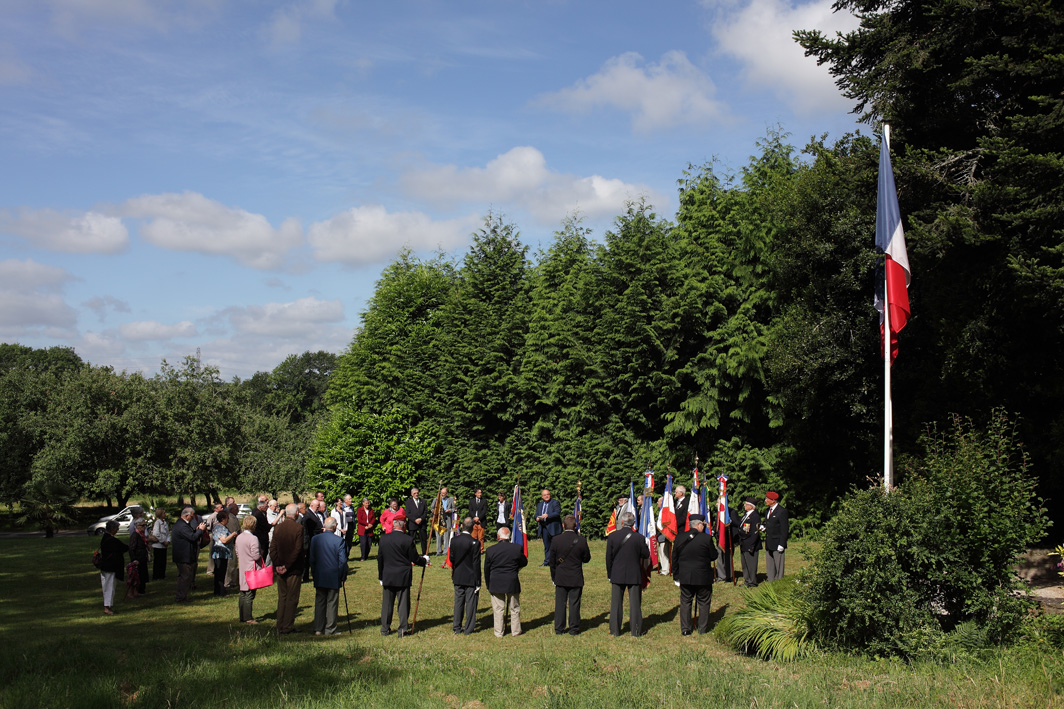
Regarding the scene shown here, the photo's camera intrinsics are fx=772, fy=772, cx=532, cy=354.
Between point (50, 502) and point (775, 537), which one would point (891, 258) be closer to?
point (775, 537)

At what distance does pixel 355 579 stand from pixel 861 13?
61.0 feet

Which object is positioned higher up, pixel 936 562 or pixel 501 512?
pixel 936 562

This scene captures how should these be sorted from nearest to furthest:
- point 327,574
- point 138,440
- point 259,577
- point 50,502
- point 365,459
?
point 327,574
point 259,577
point 365,459
point 50,502
point 138,440

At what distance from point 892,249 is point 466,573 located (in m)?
9.21

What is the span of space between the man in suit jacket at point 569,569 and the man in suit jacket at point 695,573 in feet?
5.07

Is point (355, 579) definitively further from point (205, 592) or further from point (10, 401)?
point (10, 401)

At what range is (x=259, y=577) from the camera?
13.4 metres

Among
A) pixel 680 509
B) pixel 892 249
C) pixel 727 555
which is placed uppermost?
pixel 892 249

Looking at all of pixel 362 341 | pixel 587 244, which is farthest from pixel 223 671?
pixel 362 341

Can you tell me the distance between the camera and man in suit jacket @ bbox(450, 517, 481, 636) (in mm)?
12688

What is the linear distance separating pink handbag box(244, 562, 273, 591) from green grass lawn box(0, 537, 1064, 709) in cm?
76

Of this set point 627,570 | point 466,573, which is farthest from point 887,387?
point 466,573

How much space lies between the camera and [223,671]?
9438mm

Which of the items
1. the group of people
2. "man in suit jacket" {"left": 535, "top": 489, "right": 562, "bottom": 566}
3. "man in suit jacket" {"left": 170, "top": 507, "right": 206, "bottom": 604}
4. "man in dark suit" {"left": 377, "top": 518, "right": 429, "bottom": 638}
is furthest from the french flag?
"man in suit jacket" {"left": 170, "top": 507, "right": 206, "bottom": 604}
